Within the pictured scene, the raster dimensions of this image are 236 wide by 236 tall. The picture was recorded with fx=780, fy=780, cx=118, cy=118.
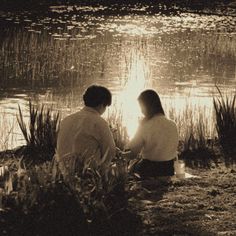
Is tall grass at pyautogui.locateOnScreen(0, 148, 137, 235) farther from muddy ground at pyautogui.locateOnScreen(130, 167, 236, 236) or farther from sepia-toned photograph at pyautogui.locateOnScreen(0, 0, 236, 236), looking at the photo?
muddy ground at pyautogui.locateOnScreen(130, 167, 236, 236)

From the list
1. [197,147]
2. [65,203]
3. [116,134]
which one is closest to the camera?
[65,203]

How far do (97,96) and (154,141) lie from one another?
2.78 feet

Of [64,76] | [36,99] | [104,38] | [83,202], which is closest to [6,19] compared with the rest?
[104,38]

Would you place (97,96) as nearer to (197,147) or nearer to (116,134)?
(116,134)

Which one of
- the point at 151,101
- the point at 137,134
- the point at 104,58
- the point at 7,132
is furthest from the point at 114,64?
the point at 151,101

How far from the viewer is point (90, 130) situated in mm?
6797

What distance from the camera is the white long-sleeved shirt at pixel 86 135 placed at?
6762 mm

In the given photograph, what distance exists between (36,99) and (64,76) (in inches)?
96.5

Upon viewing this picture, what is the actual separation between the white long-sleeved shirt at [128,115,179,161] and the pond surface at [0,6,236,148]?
9.79 ft

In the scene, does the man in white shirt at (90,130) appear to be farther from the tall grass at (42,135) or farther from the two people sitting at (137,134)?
the tall grass at (42,135)

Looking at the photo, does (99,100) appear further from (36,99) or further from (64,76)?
(64,76)

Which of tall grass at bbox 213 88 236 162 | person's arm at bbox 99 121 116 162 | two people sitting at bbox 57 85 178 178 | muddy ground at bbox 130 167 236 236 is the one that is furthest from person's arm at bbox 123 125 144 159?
tall grass at bbox 213 88 236 162

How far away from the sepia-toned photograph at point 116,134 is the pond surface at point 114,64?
4 cm

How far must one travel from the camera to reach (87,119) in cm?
680
